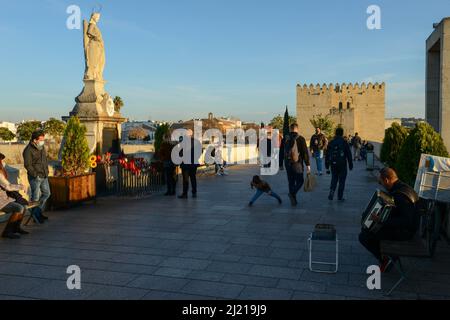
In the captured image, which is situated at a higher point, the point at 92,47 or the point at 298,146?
the point at 92,47

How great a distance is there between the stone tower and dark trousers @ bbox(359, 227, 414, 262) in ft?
247

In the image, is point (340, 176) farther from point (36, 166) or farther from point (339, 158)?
point (36, 166)

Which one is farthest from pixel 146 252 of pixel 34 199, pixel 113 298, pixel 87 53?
pixel 87 53

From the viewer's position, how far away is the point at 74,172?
9.73 metres

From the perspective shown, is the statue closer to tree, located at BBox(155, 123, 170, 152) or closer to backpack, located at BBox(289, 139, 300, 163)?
tree, located at BBox(155, 123, 170, 152)

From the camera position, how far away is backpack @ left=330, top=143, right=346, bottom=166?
10227 mm

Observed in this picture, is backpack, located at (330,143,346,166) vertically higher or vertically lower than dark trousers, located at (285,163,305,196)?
higher

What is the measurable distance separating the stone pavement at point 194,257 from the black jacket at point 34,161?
996 millimetres

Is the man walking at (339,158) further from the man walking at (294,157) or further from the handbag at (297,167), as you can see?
the handbag at (297,167)

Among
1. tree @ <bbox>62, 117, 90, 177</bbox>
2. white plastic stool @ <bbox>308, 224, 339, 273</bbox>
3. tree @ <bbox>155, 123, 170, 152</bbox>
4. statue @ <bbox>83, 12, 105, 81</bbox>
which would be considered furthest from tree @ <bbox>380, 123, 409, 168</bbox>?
statue @ <bbox>83, 12, 105, 81</bbox>

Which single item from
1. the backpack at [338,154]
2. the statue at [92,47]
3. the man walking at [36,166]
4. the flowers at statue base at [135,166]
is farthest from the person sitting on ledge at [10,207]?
the backpack at [338,154]

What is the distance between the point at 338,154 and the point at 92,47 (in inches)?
292

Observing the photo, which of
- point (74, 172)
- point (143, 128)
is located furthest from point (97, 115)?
point (143, 128)

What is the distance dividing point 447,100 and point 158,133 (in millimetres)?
9494
